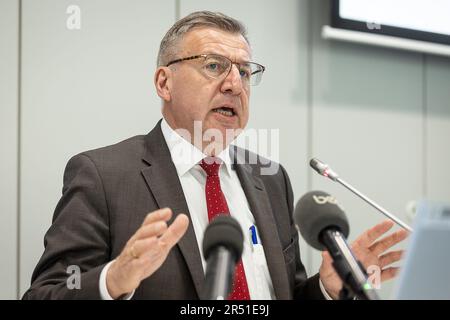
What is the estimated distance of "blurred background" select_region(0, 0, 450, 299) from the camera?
1.69 metres

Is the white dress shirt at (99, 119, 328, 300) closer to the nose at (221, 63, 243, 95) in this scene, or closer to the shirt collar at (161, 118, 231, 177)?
the shirt collar at (161, 118, 231, 177)

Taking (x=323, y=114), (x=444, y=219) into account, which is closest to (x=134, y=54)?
(x=323, y=114)

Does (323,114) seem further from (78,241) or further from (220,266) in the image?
(220,266)

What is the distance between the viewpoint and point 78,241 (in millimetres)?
1129

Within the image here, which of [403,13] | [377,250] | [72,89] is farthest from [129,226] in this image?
[403,13]

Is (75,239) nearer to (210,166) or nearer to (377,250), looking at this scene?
(210,166)

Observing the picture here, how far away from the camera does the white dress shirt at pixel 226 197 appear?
1.27 m

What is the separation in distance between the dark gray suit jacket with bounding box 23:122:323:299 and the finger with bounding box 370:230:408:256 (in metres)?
0.20

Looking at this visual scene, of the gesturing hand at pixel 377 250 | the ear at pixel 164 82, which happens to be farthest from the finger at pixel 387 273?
the ear at pixel 164 82

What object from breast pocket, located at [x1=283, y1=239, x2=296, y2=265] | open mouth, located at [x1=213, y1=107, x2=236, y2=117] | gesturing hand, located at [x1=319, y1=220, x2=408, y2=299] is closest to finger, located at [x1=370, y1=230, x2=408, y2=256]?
gesturing hand, located at [x1=319, y1=220, x2=408, y2=299]

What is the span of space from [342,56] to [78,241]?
64.0 inches

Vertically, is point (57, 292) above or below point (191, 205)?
below

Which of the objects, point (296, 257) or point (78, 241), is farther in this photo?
point (296, 257)
